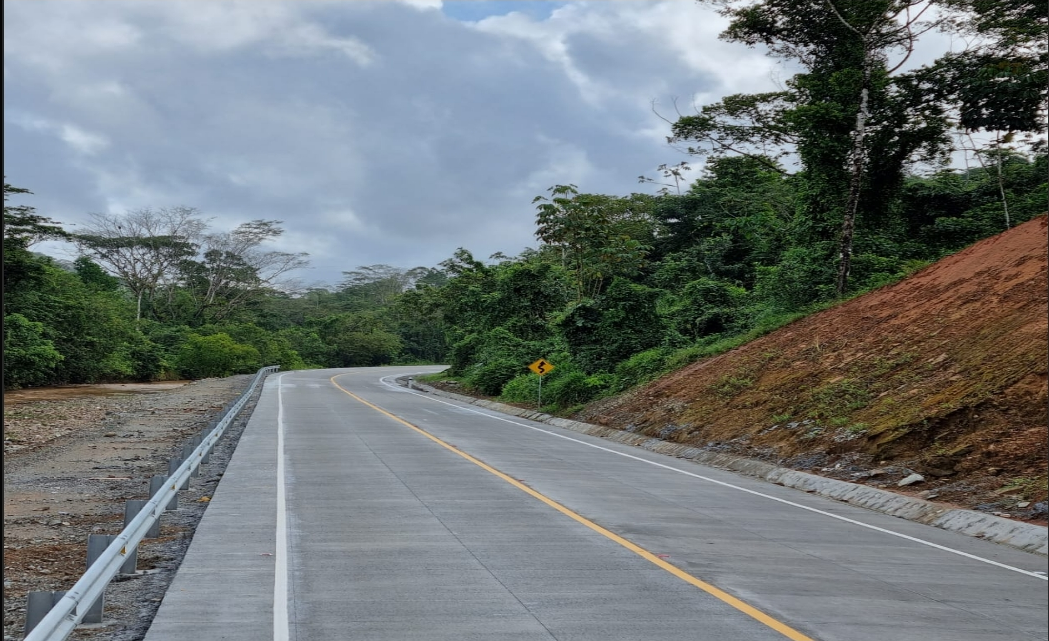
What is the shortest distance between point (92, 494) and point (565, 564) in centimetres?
960

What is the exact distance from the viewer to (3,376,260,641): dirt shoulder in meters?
7.58

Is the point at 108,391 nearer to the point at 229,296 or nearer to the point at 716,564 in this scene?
the point at 229,296

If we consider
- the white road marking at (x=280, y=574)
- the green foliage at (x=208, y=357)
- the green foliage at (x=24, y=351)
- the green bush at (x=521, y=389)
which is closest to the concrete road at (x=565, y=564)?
the white road marking at (x=280, y=574)

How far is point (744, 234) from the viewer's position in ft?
142

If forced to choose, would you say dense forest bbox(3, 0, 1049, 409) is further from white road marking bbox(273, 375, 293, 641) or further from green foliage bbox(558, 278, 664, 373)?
white road marking bbox(273, 375, 293, 641)

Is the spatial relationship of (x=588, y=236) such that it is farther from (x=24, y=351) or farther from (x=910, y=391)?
(x=24, y=351)

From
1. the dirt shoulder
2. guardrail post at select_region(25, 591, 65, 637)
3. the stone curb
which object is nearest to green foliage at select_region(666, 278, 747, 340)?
the stone curb

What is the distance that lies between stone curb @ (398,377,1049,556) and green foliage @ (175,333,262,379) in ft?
174

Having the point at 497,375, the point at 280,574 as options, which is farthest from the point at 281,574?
the point at 497,375

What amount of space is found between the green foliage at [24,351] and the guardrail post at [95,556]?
45104mm

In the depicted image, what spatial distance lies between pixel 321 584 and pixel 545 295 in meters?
41.1

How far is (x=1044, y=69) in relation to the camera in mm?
26969

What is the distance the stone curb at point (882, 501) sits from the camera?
35.5 feet

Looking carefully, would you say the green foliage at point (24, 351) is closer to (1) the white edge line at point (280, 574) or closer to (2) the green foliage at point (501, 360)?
(2) the green foliage at point (501, 360)
